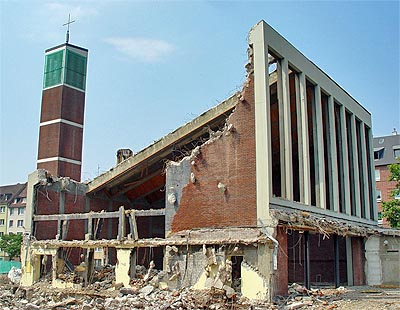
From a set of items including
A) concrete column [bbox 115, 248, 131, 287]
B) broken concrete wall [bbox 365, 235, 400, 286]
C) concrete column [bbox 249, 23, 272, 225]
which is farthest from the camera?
broken concrete wall [bbox 365, 235, 400, 286]

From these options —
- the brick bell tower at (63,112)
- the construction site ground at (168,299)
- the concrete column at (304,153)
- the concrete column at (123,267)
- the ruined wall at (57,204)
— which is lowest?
the construction site ground at (168,299)

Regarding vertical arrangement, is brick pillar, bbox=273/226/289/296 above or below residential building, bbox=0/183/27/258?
below

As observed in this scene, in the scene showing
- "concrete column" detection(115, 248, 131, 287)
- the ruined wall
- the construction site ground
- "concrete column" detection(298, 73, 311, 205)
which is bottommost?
the construction site ground

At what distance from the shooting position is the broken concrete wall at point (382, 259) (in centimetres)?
2670

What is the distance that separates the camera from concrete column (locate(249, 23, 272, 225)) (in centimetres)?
1886

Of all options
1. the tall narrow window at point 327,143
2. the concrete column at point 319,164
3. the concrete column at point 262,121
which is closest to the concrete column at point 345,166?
the tall narrow window at point 327,143

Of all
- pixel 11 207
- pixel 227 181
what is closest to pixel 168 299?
pixel 227 181

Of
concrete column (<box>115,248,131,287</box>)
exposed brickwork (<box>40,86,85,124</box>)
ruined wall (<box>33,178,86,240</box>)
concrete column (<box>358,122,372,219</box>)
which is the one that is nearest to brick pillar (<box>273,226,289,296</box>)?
concrete column (<box>115,248,131,287</box>)

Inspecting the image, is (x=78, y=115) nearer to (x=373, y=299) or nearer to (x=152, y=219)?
(x=152, y=219)

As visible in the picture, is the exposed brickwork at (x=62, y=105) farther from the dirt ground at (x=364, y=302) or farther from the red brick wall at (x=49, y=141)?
the dirt ground at (x=364, y=302)

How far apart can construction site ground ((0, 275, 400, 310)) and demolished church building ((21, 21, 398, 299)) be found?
64cm

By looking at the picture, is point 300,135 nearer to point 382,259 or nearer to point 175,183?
point 175,183

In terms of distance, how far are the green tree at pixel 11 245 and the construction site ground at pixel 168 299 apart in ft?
112

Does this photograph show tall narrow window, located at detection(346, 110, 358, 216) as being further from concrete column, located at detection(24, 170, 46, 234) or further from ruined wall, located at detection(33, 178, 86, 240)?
concrete column, located at detection(24, 170, 46, 234)
